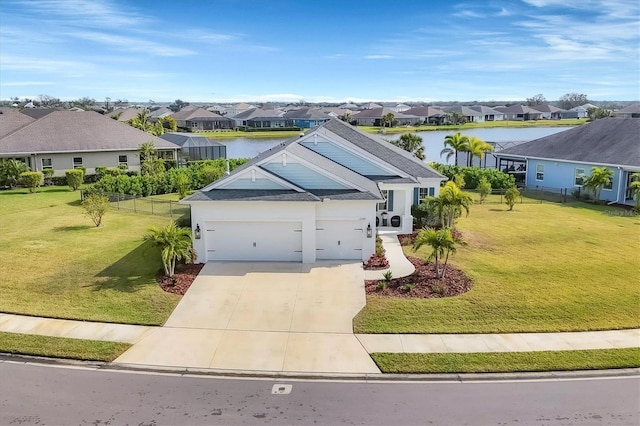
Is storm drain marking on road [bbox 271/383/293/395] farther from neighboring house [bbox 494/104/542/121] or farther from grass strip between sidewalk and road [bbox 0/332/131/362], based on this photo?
neighboring house [bbox 494/104/542/121]

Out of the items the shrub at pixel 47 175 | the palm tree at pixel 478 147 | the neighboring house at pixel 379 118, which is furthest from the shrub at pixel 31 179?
the neighboring house at pixel 379 118

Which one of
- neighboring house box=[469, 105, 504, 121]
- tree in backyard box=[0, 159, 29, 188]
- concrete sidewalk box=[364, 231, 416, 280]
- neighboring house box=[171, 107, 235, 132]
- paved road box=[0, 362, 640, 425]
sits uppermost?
neighboring house box=[469, 105, 504, 121]

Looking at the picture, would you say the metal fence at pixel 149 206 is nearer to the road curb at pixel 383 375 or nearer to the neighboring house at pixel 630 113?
the road curb at pixel 383 375

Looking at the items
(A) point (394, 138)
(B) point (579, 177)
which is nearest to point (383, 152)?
(B) point (579, 177)

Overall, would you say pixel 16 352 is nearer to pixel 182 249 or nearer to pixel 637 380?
pixel 182 249

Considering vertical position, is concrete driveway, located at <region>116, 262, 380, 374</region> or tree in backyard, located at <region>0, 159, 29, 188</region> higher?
tree in backyard, located at <region>0, 159, 29, 188</region>

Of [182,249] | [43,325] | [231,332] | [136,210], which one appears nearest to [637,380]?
[231,332]

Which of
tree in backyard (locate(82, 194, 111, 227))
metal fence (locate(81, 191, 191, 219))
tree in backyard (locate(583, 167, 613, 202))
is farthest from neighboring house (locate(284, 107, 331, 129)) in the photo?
tree in backyard (locate(82, 194, 111, 227))
